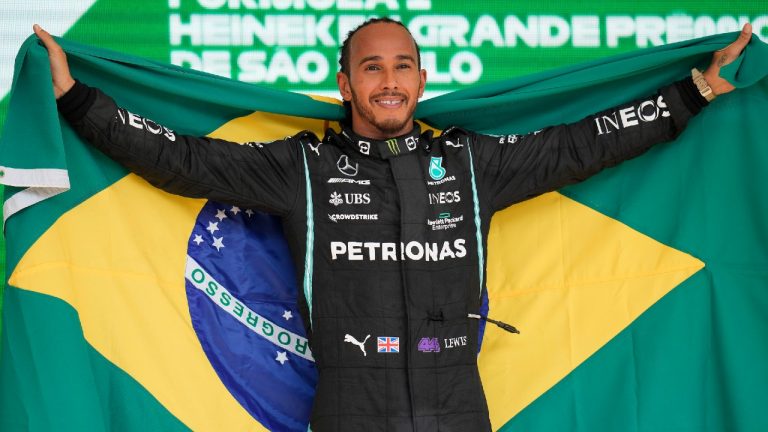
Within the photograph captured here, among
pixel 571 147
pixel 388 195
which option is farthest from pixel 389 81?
pixel 571 147

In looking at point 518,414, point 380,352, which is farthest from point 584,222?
point 380,352

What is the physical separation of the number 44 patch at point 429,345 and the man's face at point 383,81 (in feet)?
1.74

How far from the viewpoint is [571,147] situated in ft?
8.68

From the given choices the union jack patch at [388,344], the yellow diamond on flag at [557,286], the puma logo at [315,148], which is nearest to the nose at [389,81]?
the puma logo at [315,148]

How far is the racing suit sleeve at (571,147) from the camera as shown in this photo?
2.63 m

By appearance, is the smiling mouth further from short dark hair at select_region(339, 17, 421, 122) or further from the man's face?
short dark hair at select_region(339, 17, 421, 122)

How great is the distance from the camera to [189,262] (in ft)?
8.66

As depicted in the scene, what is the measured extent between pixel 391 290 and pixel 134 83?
0.78 meters

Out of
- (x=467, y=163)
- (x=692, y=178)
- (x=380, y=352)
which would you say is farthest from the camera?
(x=692, y=178)

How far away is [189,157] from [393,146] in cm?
48

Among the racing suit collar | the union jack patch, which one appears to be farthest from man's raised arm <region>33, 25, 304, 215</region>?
the union jack patch

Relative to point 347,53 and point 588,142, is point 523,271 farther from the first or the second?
point 347,53

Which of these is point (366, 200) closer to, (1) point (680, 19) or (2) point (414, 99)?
(2) point (414, 99)

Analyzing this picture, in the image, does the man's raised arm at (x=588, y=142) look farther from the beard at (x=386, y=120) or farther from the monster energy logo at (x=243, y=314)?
the monster energy logo at (x=243, y=314)
